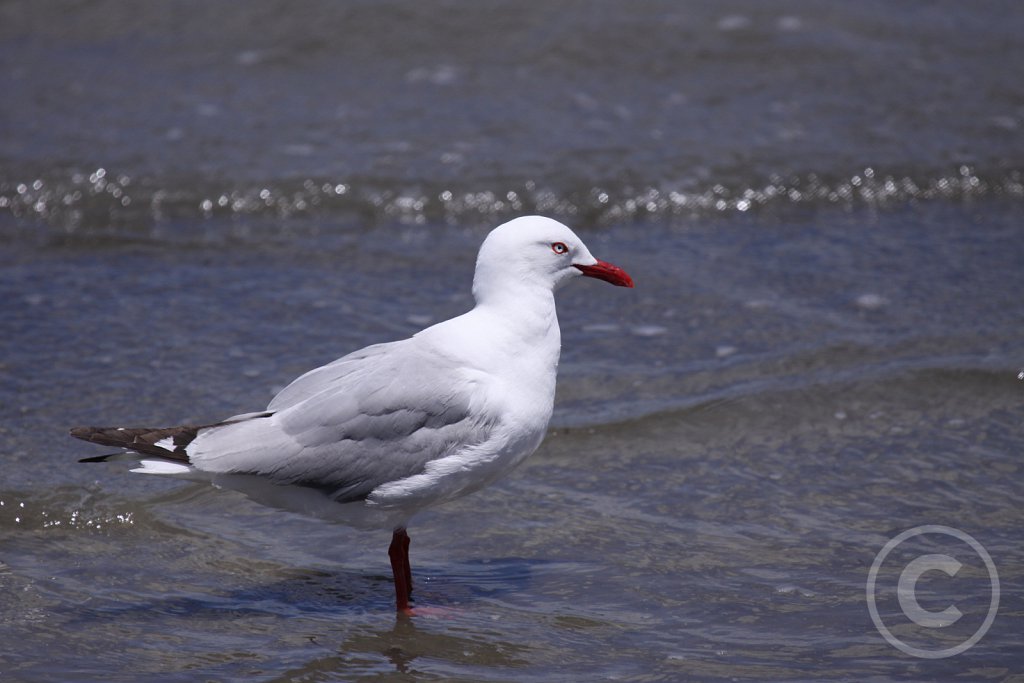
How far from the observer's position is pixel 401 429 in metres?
4.30

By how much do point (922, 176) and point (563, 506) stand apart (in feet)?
16.4

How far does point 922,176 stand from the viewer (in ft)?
29.0

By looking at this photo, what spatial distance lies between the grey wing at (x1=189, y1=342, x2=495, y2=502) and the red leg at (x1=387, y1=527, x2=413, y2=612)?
284 millimetres

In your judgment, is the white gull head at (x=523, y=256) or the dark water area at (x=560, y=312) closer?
the dark water area at (x=560, y=312)

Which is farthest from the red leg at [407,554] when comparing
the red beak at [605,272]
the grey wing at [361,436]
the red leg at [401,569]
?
the red beak at [605,272]

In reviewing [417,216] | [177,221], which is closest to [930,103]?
[417,216]

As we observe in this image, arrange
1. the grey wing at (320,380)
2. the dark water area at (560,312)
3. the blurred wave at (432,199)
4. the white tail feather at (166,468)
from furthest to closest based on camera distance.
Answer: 1. the blurred wave at (432,199)
2. the grey wing at (320,380)
3. the dark water area at (560,312)
4. the white tail feather at (166,468)

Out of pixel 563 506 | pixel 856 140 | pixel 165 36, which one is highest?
pixel 165 36

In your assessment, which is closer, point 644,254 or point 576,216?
Result: point 644,254

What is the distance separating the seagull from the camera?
427cm

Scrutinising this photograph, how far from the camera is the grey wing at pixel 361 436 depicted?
4.26 meters

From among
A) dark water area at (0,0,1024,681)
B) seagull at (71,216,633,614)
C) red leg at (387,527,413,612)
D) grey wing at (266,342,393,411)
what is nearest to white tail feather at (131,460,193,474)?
seagull at (71,216,633,614)

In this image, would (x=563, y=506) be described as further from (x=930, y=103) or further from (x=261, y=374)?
(x=930, y=103)

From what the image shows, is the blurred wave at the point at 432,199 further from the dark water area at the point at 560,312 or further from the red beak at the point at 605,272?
the red beak at the point at 605,272
